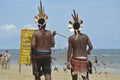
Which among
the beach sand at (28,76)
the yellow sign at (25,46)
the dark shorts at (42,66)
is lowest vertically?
the beach sand at (28,76)

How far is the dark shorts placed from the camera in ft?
38.5

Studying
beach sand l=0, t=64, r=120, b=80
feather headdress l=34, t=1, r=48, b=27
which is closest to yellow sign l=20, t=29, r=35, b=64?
beach sand l=0, t=64, r=120, b=80

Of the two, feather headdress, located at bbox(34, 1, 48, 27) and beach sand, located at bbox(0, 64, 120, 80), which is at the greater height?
feather headdress, located at bbox(34, 1, 48, 27)

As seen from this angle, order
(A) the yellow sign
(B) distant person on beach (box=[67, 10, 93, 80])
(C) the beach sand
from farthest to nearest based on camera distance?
(A) the yellow sign < (C) the beach sand < (B) distant person on beach (box=[67, 10, 93, 80])

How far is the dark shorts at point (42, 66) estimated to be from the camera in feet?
38.5

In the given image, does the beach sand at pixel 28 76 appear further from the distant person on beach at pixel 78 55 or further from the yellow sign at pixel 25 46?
the distant person on beach at pixel 78 55

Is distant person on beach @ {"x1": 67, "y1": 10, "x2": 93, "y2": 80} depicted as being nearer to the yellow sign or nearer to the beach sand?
the beach sand

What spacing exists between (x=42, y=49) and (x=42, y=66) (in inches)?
17.2

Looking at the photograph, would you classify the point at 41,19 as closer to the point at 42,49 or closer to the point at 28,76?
the point at 42,49

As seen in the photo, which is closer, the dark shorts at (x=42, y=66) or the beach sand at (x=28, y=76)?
the dark shorts at (x=42, y=66)

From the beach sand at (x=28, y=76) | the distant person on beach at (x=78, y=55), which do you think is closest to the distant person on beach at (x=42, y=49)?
the distant person on beach at (x=78, y=55)

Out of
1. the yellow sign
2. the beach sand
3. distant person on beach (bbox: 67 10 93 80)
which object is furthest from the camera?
the yellow sign

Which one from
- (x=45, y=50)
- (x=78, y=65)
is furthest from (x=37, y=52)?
(x=78, y=65)

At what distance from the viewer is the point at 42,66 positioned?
38.9ft
